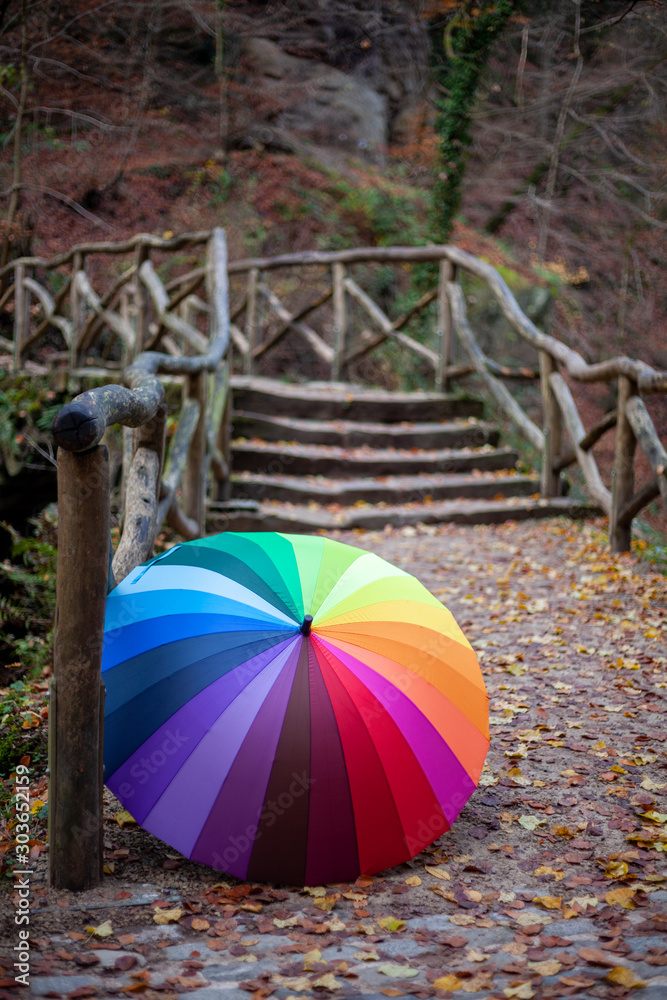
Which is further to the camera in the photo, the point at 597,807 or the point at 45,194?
the point at 45,194

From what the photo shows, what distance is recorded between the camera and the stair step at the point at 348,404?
6.94m

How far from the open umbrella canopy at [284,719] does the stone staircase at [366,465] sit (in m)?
3.21

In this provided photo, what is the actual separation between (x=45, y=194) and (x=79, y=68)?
160 centimetres

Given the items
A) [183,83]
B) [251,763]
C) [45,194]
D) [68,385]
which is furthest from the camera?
[183,83]

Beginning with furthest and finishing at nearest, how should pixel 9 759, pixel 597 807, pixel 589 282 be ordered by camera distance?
pixel 589 282 < pixel 9 759 < pixel 597 807

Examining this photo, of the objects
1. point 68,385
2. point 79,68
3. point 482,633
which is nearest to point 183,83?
point 79,68

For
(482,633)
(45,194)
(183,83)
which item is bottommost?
(482,633)

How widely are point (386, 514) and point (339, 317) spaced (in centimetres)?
320

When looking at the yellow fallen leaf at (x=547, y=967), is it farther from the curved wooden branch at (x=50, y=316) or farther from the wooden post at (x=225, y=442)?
the curved wooden branch at (x=50, y=316)

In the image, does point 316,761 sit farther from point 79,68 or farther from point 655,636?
point 79,68

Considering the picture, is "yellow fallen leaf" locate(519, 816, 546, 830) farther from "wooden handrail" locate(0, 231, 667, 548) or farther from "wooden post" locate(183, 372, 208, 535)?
"wooden post" locate(183, 372, 208, 535)

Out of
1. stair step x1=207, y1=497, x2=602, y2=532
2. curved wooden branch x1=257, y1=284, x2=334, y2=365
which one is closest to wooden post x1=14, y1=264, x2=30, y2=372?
curved wooden branch x1=257, y1=284, x2=334, y2=365

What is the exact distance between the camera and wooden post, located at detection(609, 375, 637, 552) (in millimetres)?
5102

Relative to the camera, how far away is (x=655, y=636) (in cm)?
396
